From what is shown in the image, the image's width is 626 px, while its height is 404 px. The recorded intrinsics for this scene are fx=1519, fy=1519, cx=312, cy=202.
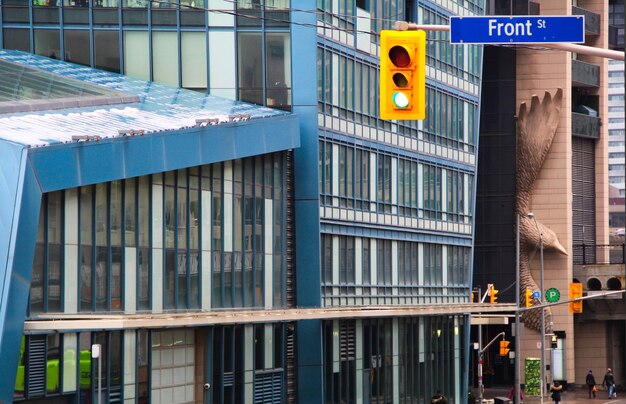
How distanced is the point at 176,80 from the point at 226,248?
7.04 metres

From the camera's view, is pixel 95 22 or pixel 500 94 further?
pixel 500 94

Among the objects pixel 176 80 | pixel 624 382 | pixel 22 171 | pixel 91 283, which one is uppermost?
pixel 176 80

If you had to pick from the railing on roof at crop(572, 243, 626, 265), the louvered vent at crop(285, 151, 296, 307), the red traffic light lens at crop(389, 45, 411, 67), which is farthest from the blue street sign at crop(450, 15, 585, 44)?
the railing on roof at crop(572, 243, 626, 265)

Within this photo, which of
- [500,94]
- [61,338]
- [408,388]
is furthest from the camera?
[500,94]

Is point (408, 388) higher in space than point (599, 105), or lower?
lower

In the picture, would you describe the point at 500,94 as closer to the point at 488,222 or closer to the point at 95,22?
the point at 488,222

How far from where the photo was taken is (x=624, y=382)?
3971 inches

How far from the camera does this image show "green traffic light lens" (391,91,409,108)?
21.5m

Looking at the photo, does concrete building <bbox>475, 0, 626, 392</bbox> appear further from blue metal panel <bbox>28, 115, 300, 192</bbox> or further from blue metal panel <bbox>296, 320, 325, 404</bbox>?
blue metal panel <bbox>28, 115, 300, 192</bbox>

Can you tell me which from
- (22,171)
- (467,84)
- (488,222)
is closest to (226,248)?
(22,171)

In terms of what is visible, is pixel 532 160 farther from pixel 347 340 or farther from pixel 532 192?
pixel 347 340

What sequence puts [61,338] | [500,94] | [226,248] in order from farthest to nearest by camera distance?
1. [500,94]
2. [226,248]
3. [61,338]

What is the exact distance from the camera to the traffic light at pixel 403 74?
840 inches

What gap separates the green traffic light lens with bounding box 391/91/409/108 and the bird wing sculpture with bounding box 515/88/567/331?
71705 millimetres
